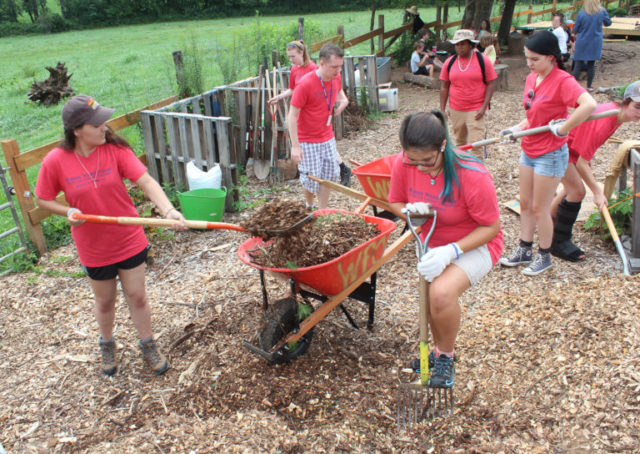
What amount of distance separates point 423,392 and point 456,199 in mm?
1095

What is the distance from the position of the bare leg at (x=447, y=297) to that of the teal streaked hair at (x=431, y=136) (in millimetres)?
507

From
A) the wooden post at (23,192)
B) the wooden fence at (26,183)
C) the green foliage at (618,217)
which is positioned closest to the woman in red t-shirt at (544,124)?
the green foliage at (618,217)

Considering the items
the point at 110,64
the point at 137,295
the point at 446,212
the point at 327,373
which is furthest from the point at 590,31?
the point at 110,64

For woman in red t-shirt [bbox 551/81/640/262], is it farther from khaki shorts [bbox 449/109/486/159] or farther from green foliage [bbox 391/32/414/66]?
green foliage [bbox 391/32/414/66]

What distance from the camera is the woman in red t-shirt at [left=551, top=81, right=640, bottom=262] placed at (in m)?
4.00

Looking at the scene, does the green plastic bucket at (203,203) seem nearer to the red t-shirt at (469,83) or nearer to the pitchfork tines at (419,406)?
the red t-shirt at (469,83)

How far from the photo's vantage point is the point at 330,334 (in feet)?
12.5

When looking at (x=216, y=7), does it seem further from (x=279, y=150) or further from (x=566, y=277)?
(x=566, y=277)

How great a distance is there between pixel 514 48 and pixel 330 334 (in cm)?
1412

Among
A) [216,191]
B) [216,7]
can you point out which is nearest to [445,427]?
[216,191]

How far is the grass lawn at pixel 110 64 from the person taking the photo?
10.5 meters

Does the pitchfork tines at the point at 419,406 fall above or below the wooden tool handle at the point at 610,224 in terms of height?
below

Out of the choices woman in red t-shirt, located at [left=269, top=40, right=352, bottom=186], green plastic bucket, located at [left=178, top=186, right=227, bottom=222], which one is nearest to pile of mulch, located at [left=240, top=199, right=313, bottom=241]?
green plastic bucket, located at [left=178, top=186, right=227, bottom=222]

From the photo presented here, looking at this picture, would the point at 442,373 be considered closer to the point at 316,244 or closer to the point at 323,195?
the point at 316,244
